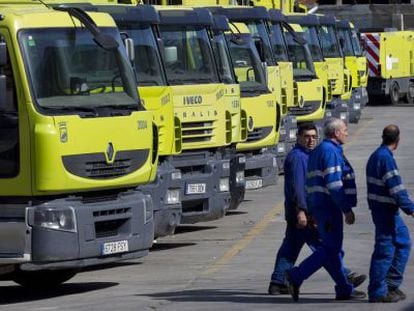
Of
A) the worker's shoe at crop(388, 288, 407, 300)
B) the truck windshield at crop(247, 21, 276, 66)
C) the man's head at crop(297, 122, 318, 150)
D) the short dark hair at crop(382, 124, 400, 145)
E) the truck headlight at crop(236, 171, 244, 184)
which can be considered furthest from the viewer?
the truck windshield at crop(247, 21, 276, 66)

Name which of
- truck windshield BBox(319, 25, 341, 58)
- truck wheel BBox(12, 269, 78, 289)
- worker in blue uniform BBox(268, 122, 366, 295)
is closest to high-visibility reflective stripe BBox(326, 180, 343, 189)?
worker in blue uniform BBox(268, 122, 366, 295)

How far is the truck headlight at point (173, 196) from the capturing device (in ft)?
61.0

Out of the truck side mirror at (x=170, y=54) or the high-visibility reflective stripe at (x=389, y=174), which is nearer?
the high-visibility reflective stripe at (x=389, y=174)

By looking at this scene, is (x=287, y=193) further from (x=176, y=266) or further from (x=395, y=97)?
(x=395, y=97)

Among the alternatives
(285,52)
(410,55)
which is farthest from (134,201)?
(410,55)

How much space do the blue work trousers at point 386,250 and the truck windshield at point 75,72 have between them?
326 cm

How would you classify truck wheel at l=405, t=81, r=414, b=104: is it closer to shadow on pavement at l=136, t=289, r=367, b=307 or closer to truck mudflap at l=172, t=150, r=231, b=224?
truck mudflap at l=172, t=150, r=231, b=224

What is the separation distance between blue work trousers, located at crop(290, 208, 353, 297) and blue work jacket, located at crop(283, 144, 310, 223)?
0.49 m

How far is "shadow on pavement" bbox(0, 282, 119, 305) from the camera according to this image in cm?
1572

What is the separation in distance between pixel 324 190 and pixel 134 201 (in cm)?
246

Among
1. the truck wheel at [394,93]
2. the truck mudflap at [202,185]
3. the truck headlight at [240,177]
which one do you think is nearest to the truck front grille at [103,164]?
the truck mudflap at [202,185]

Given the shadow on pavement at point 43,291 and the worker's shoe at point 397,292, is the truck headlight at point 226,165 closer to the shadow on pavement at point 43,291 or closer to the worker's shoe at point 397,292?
the shadow on pavement at point 43,291

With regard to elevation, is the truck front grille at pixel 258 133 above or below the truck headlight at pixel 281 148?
above

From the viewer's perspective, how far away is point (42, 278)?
1631cm
